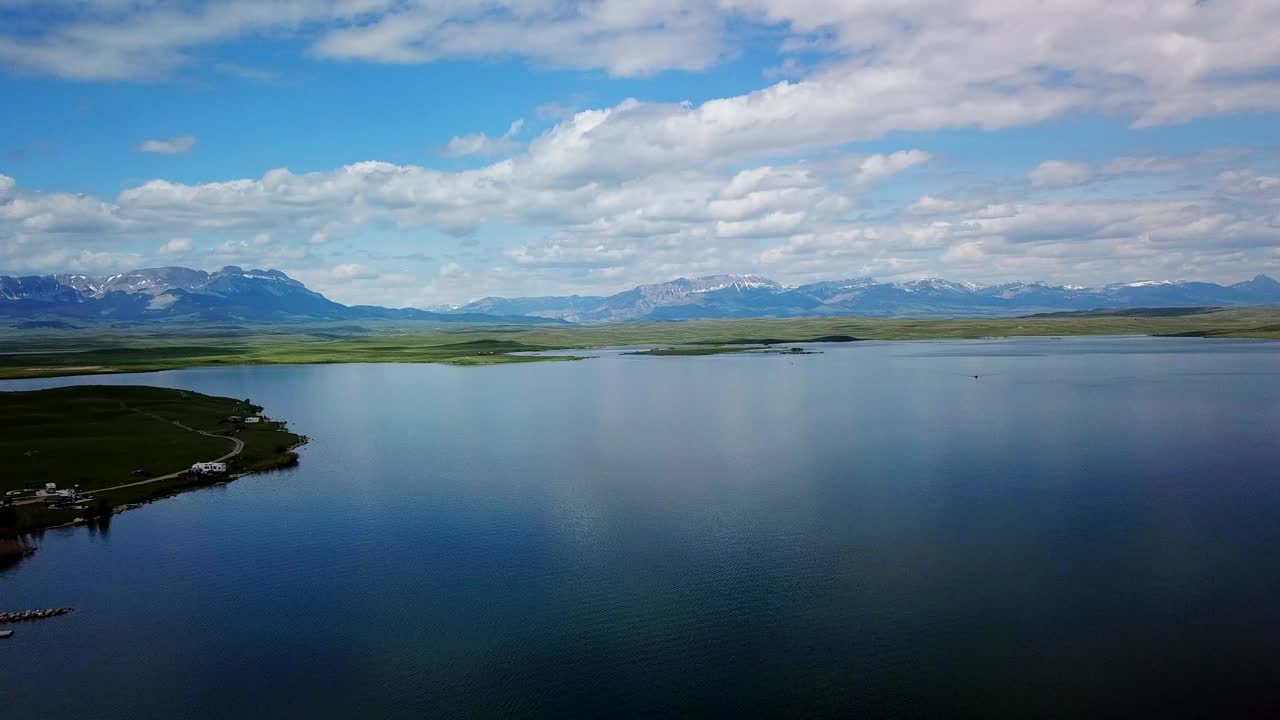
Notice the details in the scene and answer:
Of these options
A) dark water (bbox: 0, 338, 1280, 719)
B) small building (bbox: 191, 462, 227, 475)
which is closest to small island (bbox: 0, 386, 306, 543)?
small building (bbox: 191, 462, 227, 475)

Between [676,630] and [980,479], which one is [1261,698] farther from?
[980,479]

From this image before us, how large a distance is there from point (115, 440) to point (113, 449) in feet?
19.0

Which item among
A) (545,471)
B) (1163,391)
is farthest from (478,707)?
(1163,391)

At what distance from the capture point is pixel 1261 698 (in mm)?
29891

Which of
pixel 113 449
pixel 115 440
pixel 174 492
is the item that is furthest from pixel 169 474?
pixel 115 440

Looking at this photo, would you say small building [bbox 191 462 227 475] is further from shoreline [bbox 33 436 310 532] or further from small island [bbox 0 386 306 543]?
shoreline [bbox 33 436 310 532]

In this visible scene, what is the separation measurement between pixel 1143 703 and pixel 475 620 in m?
28.0

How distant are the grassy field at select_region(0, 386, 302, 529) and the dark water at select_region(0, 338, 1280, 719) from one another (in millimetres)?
5722

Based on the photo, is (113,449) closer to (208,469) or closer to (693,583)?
(208,469)

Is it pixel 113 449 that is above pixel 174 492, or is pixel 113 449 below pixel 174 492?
above

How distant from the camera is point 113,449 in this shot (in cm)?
8106

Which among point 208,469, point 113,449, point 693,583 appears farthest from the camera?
point 113,449

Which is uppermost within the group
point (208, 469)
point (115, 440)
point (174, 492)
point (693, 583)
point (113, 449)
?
point (115, 440)

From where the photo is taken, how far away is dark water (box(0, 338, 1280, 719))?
105ft
